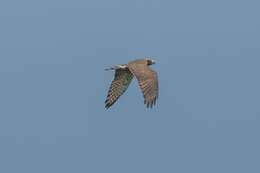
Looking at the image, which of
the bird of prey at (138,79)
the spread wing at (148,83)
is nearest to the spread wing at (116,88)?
the bird of prey at (138,79)

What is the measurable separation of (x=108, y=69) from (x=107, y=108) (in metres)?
1.29

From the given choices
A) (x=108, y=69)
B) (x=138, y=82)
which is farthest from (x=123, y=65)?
(x=138, y=82)

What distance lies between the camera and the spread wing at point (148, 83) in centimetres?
1848

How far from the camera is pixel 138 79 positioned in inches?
750

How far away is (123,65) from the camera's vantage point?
2119 cm

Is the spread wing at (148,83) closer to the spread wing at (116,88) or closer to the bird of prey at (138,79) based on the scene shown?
the bird of prey at (138,79)

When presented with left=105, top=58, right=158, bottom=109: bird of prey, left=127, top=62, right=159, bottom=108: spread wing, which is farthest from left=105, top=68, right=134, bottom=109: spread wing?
left=127, top=62, right=159, bottom=108: spread wing

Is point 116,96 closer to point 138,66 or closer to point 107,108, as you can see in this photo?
point 107,108

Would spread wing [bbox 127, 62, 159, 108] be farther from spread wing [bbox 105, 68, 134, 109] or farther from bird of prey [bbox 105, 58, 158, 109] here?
spread wing [bbox 105, 68, 134, 109]

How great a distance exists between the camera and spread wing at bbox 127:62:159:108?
18484mm

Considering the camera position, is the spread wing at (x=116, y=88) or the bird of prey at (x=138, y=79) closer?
the bird of prey at (x=138, y=79)

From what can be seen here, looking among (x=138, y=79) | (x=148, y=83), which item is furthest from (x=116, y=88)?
(x=148, y=83)

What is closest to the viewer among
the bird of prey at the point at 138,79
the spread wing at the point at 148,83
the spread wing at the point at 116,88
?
the spread wing at the point at 148,83

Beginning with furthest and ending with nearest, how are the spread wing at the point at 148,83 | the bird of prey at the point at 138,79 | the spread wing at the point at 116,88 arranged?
1. the spread wing at the point at 116,88
2. the bird of prey at the point at 138,79
3. the spread wing at the point at 148,83
